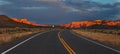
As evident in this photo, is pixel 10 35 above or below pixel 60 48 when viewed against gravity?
below

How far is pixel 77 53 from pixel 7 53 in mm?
3898

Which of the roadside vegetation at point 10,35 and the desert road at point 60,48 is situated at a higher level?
the desert road at point 60,48

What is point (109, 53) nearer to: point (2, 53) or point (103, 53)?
point (103, 53)

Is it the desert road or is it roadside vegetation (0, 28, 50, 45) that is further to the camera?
roadside vegetation (0, 28, 50, 45)

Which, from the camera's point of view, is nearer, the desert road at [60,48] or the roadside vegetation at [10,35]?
the desert road at [60,48]

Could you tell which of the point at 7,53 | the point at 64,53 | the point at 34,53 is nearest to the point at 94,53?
the point at 64,53

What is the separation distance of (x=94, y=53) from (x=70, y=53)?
55.4 inches

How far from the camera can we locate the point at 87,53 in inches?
723

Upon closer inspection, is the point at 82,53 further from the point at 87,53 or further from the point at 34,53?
the point at 34,53

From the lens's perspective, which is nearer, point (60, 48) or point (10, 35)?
point (60, 48)

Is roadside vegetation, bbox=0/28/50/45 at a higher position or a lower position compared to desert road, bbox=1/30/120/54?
lower

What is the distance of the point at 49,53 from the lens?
18.2 metres

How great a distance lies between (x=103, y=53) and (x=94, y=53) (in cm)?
56

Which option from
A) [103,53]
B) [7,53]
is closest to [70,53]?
[103,53]
